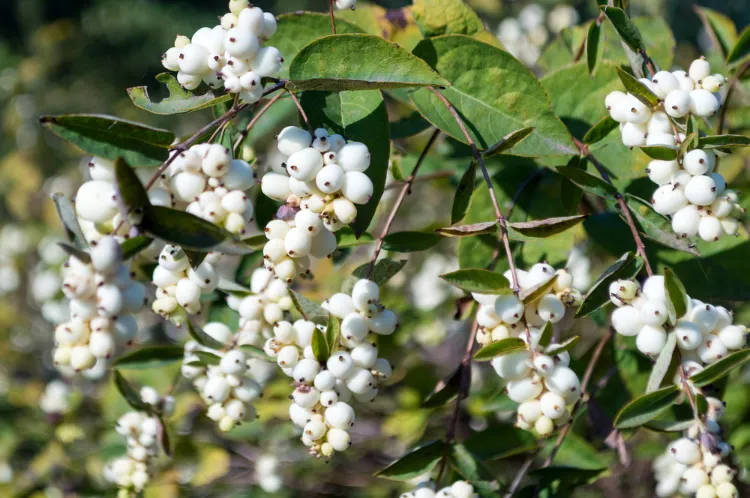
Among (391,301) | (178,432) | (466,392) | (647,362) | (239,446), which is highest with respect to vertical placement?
(466,392)

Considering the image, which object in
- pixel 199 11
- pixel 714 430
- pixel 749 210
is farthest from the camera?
pixel 199 11

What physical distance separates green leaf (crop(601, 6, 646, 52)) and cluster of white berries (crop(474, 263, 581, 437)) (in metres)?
0.26

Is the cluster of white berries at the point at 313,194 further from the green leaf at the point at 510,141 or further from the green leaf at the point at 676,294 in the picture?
the green leaf at the point at 676,294

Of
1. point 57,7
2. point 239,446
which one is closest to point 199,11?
point 57,7

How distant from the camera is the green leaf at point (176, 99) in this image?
2.04ft

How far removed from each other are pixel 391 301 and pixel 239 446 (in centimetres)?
56

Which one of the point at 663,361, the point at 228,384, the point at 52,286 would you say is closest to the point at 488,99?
the point at 663,361

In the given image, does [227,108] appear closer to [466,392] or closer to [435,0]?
[435,0]

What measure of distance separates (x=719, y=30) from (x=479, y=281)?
0.71 meters

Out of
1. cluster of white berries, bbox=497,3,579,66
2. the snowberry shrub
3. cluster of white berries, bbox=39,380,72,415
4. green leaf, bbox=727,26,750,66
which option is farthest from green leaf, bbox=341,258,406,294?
cluster of white berries, bbox=497,3,579,66

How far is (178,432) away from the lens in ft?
4.46

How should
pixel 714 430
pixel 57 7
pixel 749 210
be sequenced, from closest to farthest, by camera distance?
pixel 714 430
pixel 749 210
pixel 57 7

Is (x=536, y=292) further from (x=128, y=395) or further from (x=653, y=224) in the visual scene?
(x=128, y=395)

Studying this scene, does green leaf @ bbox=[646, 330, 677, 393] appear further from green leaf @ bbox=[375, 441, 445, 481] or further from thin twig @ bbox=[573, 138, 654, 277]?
green leaf @ bbox=[375, 441, 445, 481]
